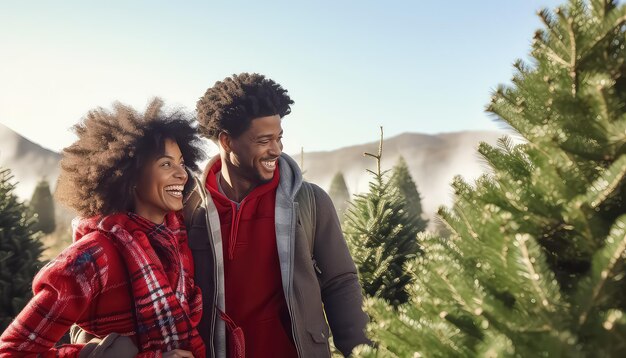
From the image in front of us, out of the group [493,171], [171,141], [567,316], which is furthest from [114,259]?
[567,316]

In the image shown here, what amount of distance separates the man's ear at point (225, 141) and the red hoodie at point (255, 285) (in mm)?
513

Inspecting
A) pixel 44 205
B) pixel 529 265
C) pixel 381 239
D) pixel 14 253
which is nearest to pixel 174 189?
pixel 529 265

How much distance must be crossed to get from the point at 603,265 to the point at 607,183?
195mm

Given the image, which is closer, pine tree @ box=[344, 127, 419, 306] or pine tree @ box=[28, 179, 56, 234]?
pine tree @ box=[344, 127, 419, 306]

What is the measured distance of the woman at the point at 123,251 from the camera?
2350 millimetres

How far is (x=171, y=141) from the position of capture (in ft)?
9.93

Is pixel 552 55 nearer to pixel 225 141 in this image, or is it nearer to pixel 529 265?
pixel 529 265

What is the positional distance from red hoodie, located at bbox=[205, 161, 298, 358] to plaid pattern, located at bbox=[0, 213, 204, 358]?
38 centimetres

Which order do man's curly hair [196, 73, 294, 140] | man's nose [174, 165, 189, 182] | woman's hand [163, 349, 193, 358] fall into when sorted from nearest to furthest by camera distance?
woman's hand [163, 349, 193, 358]
man's nose [174, 165, 189, 182]
man's curly hair [196, 73, 294, 140]

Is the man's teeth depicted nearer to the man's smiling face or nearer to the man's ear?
the man's smiling face

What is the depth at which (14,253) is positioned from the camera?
18.6ft

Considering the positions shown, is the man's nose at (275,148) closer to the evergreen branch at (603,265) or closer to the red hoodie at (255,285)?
the red hoodie at (255,285)

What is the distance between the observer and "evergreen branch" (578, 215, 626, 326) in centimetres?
110

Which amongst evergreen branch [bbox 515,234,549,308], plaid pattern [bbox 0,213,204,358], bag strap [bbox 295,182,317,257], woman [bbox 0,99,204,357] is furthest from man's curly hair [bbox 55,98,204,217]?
evergreen branch [bbox 515,234,549,308]
